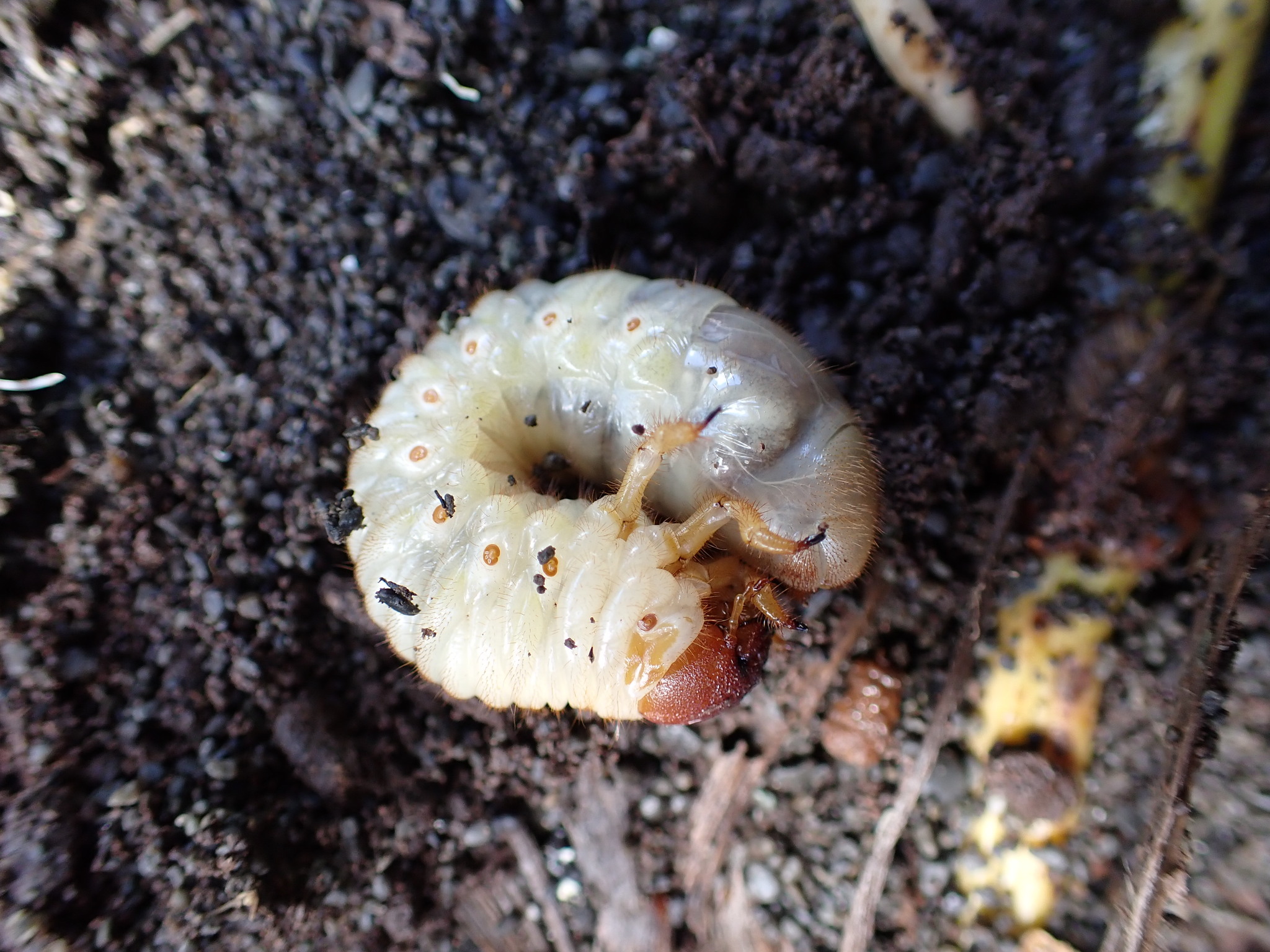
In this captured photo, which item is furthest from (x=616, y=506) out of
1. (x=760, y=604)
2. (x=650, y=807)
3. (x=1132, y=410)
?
(x=1132, y=410)

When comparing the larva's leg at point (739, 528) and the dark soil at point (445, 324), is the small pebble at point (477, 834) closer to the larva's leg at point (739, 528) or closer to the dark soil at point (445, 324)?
the dark soil at point (445, 324)

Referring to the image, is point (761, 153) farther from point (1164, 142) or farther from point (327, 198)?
point (327, 198)

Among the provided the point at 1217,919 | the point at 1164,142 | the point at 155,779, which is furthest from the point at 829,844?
the point at 1164,142

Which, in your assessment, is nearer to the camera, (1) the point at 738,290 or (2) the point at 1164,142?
(2) the point at 1164,142

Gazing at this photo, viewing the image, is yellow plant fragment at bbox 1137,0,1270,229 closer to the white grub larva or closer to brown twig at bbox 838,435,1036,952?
brown twig at bbox 838,435,1036,952

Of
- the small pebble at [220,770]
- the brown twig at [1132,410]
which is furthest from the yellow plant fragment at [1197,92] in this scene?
the small pebble at [220,770]

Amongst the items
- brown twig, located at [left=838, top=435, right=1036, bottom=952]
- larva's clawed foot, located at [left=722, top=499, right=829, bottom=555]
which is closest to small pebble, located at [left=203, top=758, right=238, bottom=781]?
larva's clawed foot, located at [left=722, top=499, right=829, bottom=555]
